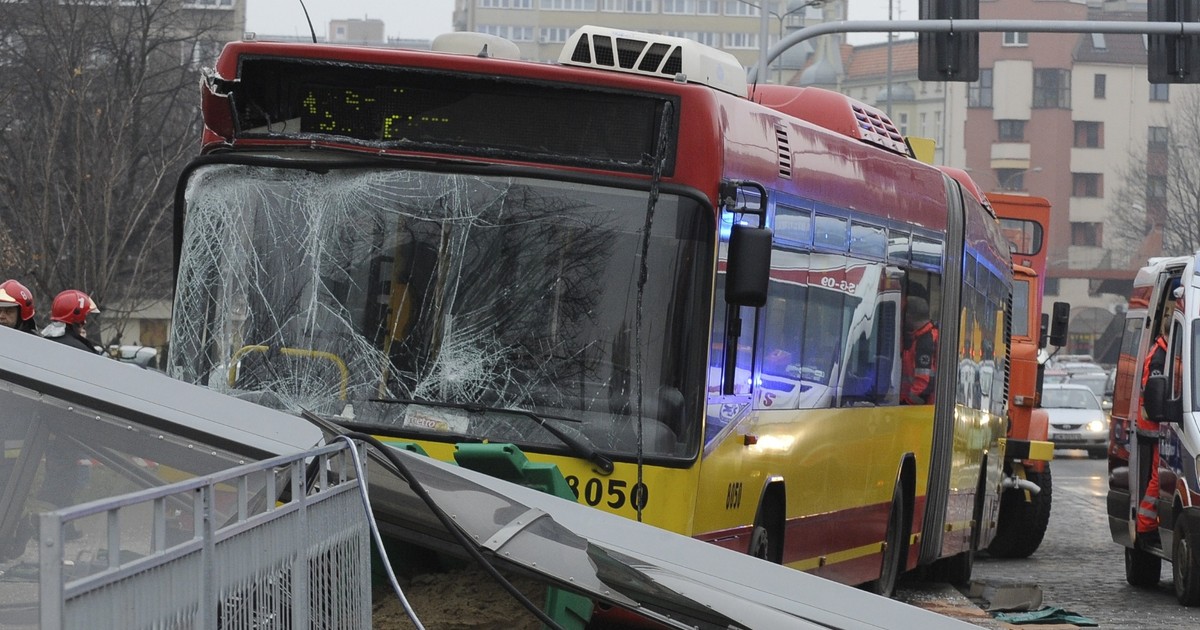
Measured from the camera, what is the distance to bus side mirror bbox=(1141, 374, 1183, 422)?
14359 mm

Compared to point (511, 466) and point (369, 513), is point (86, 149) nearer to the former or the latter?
point (511, 466)

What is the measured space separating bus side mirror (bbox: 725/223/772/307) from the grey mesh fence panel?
92.1 inches

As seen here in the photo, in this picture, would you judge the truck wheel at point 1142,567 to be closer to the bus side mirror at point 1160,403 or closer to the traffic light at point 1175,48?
the bus side mirror at point 1160,403

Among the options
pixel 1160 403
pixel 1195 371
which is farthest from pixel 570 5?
pixel 1160 403

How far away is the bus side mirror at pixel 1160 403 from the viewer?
14359 mm

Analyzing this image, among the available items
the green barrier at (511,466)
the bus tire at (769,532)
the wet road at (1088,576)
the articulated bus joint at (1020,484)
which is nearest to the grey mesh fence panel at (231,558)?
the green barrier at (511,466)

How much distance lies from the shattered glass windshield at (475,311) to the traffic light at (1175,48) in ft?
48.3

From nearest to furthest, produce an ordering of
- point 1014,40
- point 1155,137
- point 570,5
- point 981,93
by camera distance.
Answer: point 1155,137, point 1014,40, point 981,93, point 570,5

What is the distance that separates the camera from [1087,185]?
116625 mm

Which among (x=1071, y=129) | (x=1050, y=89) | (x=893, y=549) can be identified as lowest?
(x=893, y=549)

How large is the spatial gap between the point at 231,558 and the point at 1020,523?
15567mm

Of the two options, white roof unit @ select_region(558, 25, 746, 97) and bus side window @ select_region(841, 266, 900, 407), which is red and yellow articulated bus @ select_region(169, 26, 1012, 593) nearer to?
white roof unit @ select_region(558, 25, 746, 97)

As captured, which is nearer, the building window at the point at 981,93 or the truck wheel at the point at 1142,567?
the truck wheel at the point at 1142,567

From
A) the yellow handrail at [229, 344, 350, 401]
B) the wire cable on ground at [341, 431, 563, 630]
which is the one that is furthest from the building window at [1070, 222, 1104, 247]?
the wire cable on ground at [341, 431, 563, 630]
